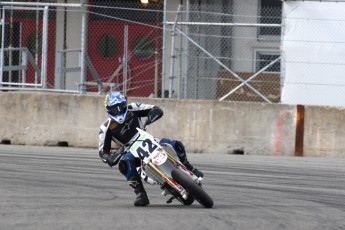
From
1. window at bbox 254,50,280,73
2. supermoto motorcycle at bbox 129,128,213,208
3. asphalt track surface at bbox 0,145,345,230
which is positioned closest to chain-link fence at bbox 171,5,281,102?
window at bbox 254,50,280,73

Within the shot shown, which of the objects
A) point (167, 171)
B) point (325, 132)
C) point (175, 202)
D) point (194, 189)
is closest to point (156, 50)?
point (325, 132)

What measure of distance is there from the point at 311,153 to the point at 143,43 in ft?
28.7

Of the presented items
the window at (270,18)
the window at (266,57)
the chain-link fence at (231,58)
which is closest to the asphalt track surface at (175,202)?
the chain-link fence at (231,58)

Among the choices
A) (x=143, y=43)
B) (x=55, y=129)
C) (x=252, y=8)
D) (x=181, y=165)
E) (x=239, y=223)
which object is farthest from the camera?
(x=143, y=43)

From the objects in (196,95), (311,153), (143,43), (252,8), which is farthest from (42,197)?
(143,43)

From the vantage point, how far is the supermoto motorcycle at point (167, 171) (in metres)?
11.6

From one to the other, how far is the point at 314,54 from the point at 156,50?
5.79 meters

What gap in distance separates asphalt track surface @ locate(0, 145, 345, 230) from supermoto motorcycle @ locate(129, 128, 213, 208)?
162mm

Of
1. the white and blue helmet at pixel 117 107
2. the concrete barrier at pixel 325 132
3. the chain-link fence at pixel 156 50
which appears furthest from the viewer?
the chain-link fence at pixel 156 50

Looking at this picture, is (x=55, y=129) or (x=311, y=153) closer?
(x=311, y=153)

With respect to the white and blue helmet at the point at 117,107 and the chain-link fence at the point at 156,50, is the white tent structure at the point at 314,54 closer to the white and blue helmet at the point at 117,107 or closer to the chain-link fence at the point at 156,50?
the chain-link fence at the point at 156,50

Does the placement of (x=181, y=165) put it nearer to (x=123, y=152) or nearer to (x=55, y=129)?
(x=123, y=152)

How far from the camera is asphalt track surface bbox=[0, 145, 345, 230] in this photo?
10.2 meters

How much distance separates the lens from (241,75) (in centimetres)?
2269
